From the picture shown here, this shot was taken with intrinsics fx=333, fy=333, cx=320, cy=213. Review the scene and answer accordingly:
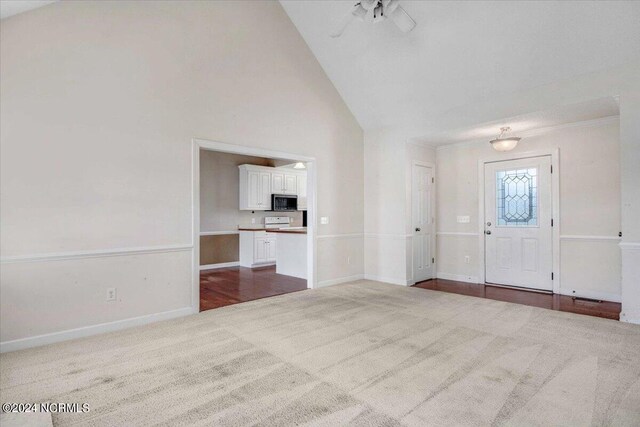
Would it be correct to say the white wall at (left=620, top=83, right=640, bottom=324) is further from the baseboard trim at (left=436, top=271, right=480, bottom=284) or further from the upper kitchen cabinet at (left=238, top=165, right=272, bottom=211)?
the upper kitchen cabinet at (left=238, top=165, right=272, bottom=211)

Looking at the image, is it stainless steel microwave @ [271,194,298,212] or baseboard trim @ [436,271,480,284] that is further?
stainless steel microwave @ [271,194,298,212]

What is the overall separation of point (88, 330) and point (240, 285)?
2.58 meters

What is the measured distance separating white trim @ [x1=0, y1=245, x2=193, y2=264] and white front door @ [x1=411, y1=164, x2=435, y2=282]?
3.76 meters

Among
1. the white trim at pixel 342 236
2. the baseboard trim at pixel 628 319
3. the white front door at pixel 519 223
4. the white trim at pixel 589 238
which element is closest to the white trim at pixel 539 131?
the white front door at pixel 519 223

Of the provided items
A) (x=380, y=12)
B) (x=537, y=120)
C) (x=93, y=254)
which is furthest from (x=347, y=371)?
(x=537, y=120)

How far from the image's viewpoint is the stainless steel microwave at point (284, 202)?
8.43 m

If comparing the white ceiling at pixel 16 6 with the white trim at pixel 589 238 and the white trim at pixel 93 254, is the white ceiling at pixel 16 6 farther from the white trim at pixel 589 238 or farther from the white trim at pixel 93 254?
the white trim at pixel 589 238

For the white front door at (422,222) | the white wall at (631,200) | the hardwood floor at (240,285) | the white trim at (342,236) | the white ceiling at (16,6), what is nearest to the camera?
the white ceiling at (16,6)

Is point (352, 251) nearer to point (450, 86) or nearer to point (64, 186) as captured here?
point (450, 86)

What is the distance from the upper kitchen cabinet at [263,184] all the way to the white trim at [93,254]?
13.3 feet

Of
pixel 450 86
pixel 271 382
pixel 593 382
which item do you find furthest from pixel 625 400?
pixel 450 86

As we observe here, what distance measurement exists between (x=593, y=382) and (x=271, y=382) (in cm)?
231

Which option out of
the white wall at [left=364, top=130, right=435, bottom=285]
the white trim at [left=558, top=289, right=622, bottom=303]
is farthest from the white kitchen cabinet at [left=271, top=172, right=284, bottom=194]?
the white trim at [left=558, top=289, right=622, bottom=303]

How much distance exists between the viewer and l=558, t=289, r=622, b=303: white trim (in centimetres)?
449
